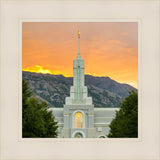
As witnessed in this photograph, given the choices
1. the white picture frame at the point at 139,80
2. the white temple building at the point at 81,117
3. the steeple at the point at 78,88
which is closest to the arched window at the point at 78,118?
the white temple building at the point at 81,117

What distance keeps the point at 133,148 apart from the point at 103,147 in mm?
328

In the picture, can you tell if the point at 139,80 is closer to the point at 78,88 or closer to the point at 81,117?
the point at 78,88

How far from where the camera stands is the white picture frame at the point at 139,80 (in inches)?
132

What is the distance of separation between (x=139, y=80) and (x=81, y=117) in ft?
71.4

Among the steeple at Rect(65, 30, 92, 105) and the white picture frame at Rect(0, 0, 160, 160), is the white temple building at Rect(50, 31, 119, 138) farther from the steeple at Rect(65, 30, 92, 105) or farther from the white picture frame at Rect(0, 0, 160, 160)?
the white picture frame at Rect(0, 0, 160, 160)

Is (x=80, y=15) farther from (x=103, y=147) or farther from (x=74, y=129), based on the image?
(x=74, y=129)

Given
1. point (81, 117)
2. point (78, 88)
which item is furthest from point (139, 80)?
point (81, 117)

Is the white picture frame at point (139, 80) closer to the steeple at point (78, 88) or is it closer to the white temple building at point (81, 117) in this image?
the steeple at point (78, 88)

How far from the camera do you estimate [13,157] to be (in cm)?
335

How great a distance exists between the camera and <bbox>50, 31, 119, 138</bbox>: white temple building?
2327 cm

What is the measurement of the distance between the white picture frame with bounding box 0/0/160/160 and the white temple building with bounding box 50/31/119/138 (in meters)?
19.3

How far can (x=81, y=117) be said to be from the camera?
24922 millimetres

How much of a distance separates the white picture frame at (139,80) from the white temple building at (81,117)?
63.3ft

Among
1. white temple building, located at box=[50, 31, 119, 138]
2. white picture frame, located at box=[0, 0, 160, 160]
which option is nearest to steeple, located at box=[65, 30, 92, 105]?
white temple building, located at box=[50, 31, 119, 138]
